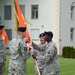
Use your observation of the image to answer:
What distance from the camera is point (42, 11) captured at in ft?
177

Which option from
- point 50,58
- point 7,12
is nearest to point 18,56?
point 50,58

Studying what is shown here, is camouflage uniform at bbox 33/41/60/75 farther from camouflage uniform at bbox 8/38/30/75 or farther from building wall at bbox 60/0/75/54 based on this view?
building wall at bbox 60/0/75/54

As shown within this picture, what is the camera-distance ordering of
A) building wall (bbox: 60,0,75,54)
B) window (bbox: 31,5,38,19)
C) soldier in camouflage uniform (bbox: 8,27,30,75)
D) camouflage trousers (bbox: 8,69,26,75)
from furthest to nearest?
1. window (bbox: 31,5,38,19)
2. building wall (bbox: 60,0,75,54)
3. camouflage trousers (bbox: 8,69,26,75)
4. soldier in camouflage uniform (bbox: 8,27,30,75)

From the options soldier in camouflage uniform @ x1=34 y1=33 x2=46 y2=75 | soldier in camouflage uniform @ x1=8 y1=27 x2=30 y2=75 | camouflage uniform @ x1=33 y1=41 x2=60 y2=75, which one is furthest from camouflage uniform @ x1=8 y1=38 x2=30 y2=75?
soldier in camouflage uniform @ x1=34 y1=33 x2=46 y2=75

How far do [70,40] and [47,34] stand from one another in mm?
43825

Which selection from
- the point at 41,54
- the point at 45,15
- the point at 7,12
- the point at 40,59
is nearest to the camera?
the point at 41,54

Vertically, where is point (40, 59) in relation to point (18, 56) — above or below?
below

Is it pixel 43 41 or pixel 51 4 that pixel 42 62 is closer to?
pixel 43 41

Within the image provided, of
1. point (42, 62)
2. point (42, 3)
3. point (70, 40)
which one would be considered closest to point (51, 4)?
point (42, 3)

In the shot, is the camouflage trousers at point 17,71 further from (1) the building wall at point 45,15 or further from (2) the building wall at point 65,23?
(2) the building wall at point 65,23

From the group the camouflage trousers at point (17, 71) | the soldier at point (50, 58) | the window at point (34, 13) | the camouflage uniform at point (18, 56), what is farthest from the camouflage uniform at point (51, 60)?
the window at point (34, 13)

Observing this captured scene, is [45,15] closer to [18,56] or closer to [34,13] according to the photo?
[34,13]

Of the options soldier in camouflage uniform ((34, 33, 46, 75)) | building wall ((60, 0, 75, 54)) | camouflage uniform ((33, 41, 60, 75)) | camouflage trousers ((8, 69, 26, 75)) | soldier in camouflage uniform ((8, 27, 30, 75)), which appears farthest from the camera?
building wall ((60, 0, 75, 54))

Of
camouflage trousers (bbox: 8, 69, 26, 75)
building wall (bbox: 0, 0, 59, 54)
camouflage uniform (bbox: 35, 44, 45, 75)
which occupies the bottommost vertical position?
camouflage trousers (bbox: 8, 69, 26, 75)
